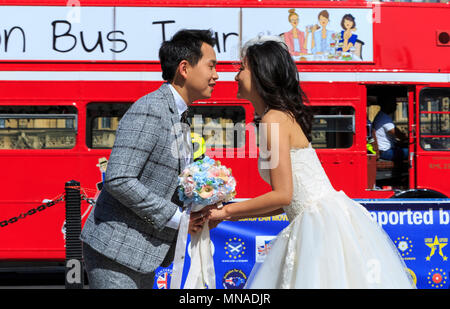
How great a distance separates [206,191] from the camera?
2922 mm

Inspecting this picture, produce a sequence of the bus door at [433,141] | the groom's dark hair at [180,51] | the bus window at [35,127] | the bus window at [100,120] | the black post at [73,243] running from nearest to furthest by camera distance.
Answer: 1. the groom's dark hair at [180,51]
2. the black post at [73,243]
3. the bus window at [35,127]
4. the bus window at [100,120]
5. the bus door at [433,141]

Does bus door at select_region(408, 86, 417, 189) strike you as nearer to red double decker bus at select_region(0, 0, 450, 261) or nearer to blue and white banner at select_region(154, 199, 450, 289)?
red double decker bus at select_region(0, 0, 450, 261)

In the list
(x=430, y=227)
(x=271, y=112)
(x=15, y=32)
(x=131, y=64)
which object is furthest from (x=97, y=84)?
(x=271, y=112)

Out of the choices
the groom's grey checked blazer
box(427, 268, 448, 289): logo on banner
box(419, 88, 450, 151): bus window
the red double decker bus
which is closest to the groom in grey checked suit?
the groom's grey checked blazer

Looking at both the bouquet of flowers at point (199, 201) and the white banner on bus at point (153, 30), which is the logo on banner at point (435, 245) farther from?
the bouquet of flowers at point (199, 201)

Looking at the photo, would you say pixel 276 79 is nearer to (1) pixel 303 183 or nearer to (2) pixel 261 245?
(1) pixel 303 183

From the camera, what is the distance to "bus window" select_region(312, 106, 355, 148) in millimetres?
8250

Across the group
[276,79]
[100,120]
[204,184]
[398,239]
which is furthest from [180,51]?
[100,120]

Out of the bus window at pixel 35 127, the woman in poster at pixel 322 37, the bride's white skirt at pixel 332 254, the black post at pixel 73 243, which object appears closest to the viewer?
the bride's white skirt at pixel 332 254

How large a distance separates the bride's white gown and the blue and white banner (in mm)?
2827

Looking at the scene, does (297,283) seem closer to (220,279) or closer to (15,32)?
(220,279)

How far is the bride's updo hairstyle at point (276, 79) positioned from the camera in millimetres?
3016

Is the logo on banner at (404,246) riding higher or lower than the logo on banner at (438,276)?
higher

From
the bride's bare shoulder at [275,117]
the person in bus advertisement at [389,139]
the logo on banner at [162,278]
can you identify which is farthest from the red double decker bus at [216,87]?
the bride's bare shoulder at [275,117]
